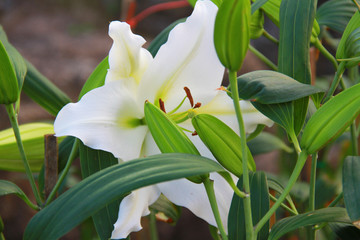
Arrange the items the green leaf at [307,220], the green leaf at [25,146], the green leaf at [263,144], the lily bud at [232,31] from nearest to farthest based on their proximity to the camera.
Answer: the lily bud at [232,31], the green leaf at [307,220], the green leaf at [25,146], the green leaf at [263,144]

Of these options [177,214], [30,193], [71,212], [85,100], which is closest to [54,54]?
[30,193]

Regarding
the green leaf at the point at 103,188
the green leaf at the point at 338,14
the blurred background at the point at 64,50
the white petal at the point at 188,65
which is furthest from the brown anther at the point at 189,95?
the blurred background at the point at 64,50

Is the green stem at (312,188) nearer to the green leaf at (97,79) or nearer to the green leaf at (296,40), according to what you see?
the green leaf at (296,40)

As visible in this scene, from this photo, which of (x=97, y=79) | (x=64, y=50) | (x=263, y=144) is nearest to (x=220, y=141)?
(x=97, y=79)

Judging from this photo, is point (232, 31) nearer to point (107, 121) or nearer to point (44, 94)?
point (107, 121)

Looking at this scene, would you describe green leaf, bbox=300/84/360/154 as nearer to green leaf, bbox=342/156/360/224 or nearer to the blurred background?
green leaf, bbox=342/156/360/224

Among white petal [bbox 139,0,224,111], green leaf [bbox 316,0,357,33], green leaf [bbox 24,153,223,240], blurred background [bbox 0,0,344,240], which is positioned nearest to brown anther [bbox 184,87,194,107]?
white petal [bbox 139,0,224,111]
